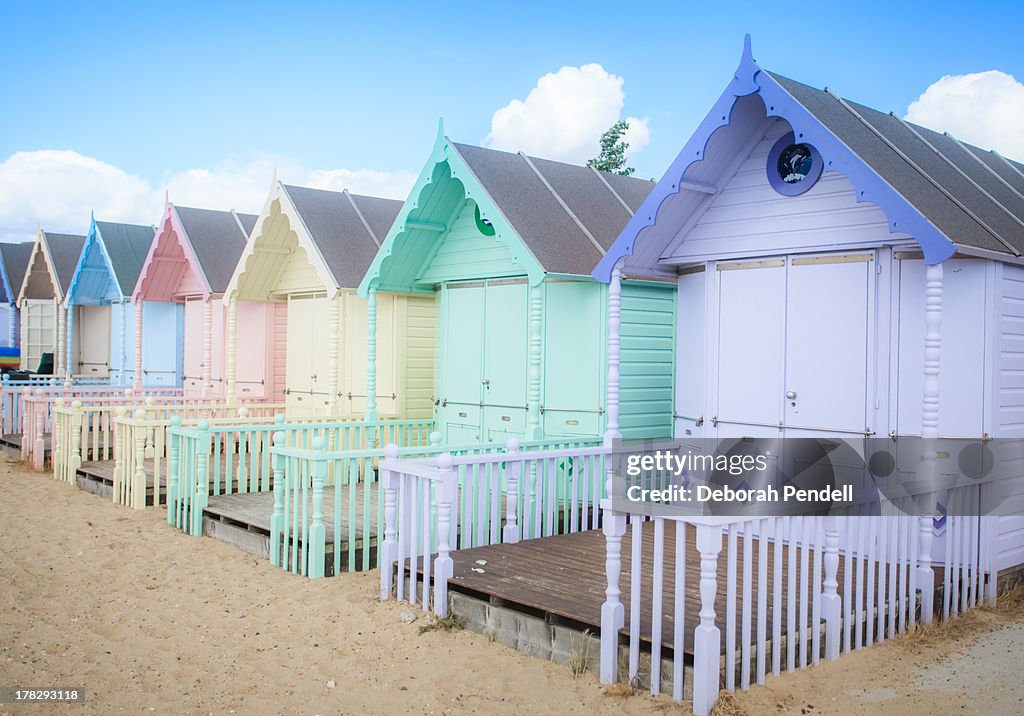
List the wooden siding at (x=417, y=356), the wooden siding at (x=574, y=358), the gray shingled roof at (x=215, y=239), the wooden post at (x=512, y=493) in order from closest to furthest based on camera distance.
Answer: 1. the wooden post at (x=512, y=493)
2. the wooden siding at (x=574, y=358)
3. the wooden siding at (x=417, y=356)
4. the gray shingled roof at (x=215, y=239)

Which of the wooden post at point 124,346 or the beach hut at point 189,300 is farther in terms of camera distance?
the wooden post at point 124,346

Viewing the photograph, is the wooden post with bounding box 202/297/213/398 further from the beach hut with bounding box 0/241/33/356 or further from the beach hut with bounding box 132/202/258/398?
the beach hut with bounding box 0/241/33/356

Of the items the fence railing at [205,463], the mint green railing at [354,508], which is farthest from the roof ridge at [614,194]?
the fence railing at [205,463]

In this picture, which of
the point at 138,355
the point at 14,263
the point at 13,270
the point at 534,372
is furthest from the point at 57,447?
the point at 14,263

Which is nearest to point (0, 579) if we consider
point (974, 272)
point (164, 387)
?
point (974, 272)

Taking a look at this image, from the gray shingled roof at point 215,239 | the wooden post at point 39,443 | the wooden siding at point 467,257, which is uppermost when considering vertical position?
the gray shingled roof at point 215,239

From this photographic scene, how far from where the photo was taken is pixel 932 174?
26.0 ft

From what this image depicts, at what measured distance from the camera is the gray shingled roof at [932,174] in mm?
7027

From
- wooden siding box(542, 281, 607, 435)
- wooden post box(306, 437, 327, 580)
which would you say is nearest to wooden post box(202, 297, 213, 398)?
wooden siding box(542, 281, 607, 435)

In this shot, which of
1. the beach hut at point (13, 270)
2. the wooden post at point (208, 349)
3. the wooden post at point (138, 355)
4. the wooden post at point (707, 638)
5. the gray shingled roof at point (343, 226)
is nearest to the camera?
the wooden post at point (707, 638)

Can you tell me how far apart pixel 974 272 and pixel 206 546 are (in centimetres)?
786

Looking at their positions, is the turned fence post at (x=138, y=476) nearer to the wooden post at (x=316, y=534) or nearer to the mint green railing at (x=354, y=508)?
the mint green railing at (x=354, y=508)

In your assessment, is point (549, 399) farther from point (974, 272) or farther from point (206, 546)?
point (974, 272)

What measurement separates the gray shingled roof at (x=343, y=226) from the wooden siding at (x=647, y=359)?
16.0 ft
